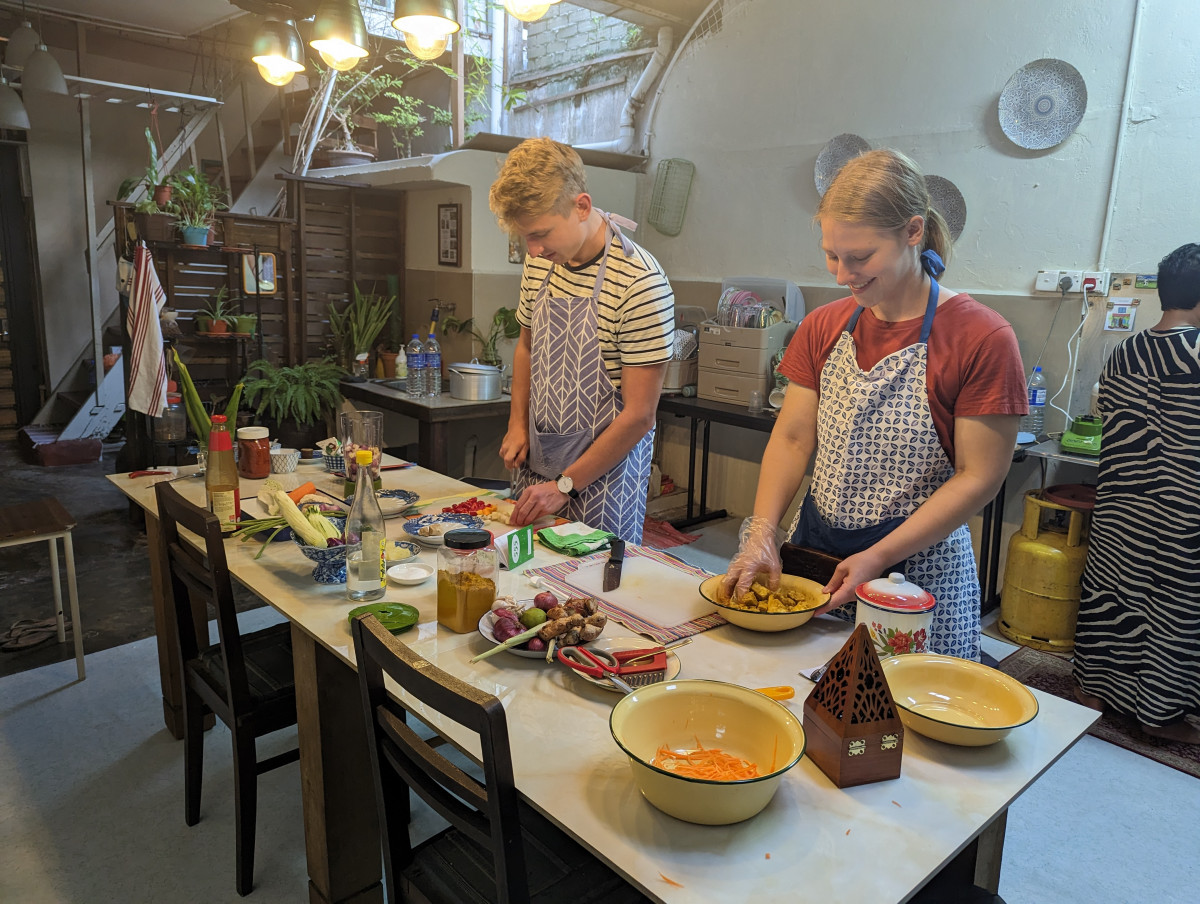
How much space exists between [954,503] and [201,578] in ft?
5.38

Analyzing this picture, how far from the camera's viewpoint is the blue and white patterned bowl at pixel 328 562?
5.63 feet

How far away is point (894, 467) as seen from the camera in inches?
65.7

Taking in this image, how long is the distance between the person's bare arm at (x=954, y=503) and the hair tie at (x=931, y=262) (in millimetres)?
308

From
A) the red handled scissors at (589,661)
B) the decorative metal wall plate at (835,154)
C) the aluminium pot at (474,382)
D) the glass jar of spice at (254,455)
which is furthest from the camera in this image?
the aluminium pot at (474,382)

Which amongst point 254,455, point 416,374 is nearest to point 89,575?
point 416,374

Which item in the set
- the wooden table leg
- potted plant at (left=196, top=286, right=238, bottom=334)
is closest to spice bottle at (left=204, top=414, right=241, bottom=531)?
the wooden table leg

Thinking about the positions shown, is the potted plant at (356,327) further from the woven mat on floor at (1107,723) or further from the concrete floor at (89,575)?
the woven mat on floor at (1107,723)

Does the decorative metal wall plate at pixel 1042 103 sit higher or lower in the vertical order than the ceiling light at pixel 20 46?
lower

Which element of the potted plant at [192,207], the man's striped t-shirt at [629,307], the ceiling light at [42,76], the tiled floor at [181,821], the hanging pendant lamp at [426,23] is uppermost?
the ceiling light at [42,76]

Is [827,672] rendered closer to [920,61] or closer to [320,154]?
[920,61]

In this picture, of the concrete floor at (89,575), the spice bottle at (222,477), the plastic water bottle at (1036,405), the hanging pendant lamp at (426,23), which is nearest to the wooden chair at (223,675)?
the spice bottle at (222,477)

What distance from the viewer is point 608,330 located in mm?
2262

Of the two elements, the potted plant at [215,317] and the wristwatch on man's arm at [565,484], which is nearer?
the wristwatch on man's arm at [565,484]

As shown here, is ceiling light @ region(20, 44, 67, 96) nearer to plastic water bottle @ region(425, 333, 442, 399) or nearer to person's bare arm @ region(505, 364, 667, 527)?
plastic water bottle @ region(425, 333, 442, 399)
